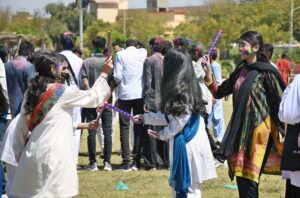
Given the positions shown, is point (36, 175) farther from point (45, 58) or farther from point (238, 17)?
point (238, 17)

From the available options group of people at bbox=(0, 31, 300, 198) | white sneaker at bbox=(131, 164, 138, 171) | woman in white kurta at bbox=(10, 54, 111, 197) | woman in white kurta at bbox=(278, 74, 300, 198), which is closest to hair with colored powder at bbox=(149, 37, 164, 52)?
white sneaker at bbox=(131, 164, 138, 171)

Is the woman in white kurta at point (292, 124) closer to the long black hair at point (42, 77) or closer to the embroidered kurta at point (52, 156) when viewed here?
the embroidered kurta at point (52, 156)

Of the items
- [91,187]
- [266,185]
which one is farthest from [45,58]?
[266,185]

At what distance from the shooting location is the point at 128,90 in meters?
10.2

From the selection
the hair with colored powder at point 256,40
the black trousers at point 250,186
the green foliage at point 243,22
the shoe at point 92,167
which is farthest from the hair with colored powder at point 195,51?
the green foliage at point 243,22

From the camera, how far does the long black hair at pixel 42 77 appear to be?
5.55 meters

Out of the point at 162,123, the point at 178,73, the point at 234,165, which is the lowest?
the point at 234,165

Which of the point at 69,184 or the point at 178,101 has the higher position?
the point at 178,101

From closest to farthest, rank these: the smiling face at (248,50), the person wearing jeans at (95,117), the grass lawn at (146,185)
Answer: the smiling face at (248,50) < the grass lawn at (146,185) < the person wearing jeans at (95,117)

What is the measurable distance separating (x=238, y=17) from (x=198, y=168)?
53.9m

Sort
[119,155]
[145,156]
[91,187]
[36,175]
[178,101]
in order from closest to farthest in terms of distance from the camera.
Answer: [36,175] < [178,101] < [91,187] < [145,156] < [119,155]

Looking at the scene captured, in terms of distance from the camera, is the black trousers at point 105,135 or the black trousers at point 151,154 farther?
the black trousers at point 151,154

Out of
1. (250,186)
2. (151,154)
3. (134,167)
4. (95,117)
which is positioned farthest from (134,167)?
(250,186)

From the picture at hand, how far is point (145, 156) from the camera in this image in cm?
1026
